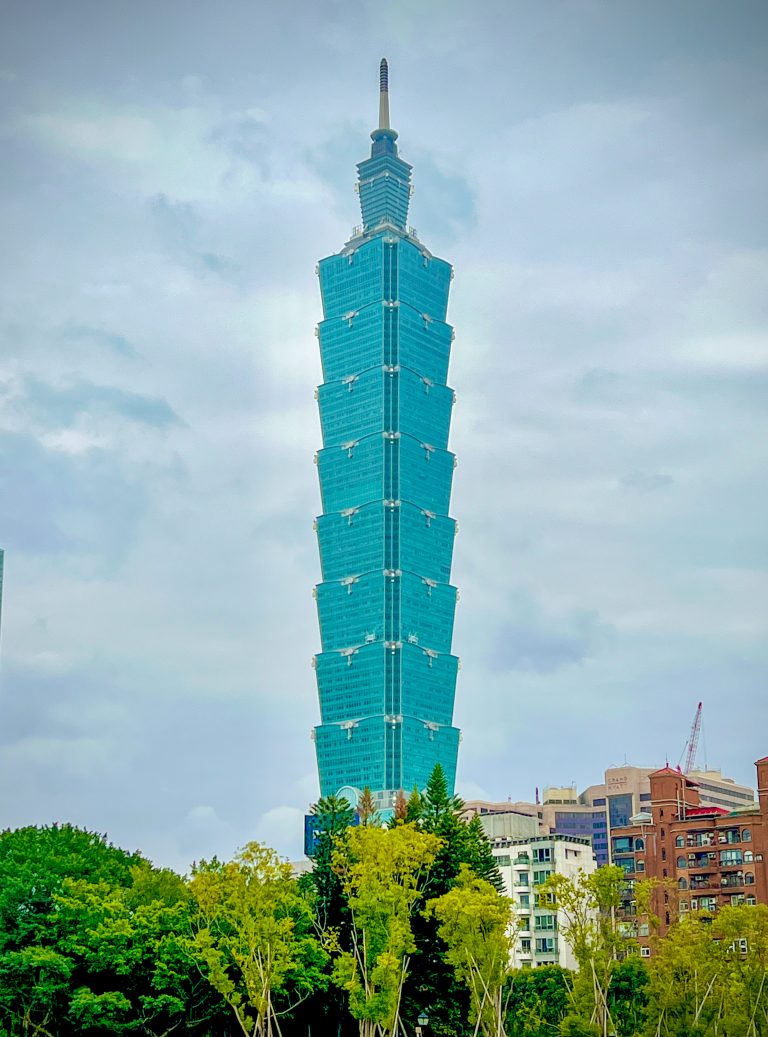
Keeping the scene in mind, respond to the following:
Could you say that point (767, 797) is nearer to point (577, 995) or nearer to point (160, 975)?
point (577, 995)

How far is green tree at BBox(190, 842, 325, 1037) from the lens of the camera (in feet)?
278

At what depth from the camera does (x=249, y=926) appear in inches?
3327

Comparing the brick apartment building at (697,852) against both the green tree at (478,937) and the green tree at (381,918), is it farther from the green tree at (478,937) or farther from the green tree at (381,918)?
the green tree at (381,918)

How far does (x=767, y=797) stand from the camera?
160 meters

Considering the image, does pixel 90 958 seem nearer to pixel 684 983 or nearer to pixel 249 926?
pixel 249 926

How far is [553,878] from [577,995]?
33.1 feet

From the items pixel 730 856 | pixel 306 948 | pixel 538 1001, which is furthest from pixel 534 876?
pixel 306 948

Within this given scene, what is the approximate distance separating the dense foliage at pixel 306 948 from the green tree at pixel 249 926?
5.2 inches

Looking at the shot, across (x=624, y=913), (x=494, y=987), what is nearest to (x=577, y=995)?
(x=494, y=987)

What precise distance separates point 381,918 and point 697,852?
8539 cm

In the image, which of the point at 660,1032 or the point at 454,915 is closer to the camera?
the point at 454,915

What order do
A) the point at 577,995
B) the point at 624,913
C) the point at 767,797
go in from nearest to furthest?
the point at 577,995 < the point at 767,797 < the point at 624,913

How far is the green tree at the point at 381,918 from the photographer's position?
87500mm

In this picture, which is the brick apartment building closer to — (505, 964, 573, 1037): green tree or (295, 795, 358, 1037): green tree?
(505, 964, 573, 1037): green tree
